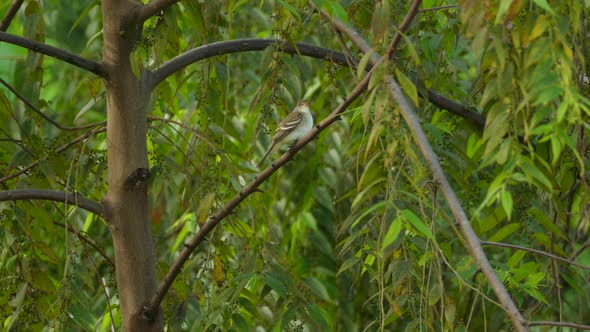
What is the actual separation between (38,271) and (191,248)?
2.45ft

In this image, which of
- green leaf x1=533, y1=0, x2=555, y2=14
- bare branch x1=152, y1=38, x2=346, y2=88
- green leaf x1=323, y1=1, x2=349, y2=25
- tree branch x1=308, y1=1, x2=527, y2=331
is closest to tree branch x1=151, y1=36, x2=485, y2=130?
bare branch x1=152, y1=38, x2=346, y2=88

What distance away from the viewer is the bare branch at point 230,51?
2652 millimetres

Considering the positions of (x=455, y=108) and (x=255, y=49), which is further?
(x=455, y=108)

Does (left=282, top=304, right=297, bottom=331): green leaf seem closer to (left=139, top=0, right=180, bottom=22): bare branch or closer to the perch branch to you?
the perch branch

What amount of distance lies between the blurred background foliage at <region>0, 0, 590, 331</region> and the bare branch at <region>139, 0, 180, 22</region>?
0.11 feet

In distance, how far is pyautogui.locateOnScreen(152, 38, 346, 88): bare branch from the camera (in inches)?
104

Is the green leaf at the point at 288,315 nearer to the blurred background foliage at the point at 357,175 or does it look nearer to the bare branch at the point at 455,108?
the blurred background foliage at the point at 357,175

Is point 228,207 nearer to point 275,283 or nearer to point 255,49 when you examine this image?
point 275,283

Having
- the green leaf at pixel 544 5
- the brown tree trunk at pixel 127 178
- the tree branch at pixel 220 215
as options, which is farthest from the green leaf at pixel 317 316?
the green leaf at pixel 544 5

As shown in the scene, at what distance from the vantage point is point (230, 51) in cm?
266

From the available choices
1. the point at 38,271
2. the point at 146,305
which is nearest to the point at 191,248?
the point at 146,305

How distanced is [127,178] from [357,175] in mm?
906

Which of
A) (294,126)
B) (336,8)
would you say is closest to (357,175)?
(336,8)

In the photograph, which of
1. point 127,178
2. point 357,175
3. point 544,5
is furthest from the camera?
point 127,178
